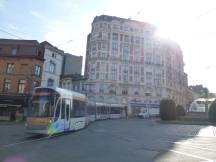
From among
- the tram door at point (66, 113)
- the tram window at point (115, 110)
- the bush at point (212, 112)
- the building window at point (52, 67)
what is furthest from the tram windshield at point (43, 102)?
the tram window at point (115, 110)

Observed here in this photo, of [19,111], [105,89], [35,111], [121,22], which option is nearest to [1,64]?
[19,111]

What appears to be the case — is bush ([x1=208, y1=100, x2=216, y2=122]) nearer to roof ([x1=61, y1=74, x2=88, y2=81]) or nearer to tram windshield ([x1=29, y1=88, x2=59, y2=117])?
tram windshield ([x1=29, y1=88, x2=59, y2=117])

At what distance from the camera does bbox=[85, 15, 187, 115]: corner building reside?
61.3m

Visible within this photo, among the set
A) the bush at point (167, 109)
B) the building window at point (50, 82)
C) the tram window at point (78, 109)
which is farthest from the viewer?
the building window at point (50, 82)

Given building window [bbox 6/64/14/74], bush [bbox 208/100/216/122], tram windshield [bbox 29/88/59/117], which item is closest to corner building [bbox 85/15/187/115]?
building window [bbox 6/64/14/74]

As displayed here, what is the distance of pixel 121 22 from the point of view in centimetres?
6669

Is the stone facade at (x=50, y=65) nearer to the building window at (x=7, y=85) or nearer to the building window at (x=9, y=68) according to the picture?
the building window at (x=9, y=68)

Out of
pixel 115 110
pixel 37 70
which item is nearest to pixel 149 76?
pixel 115 110

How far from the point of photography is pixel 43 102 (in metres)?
15.1

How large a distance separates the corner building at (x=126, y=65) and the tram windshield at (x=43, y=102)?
43.2 meters

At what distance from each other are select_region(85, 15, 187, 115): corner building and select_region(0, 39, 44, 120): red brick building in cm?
2486

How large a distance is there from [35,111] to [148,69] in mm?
55085

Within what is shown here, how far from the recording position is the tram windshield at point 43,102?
14828 millimetres

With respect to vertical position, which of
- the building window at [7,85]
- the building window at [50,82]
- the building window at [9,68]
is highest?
the building window at [9,68]
